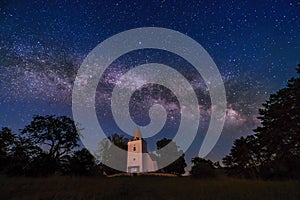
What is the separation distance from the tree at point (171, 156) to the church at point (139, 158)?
2.66 m

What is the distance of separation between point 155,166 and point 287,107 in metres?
40.7

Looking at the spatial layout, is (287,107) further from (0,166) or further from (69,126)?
(0,166)

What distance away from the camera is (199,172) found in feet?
94.1

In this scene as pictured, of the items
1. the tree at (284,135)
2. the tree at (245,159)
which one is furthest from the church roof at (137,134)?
the tree at (284,135)

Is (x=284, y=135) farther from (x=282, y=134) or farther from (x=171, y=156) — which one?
(x=171, y=156)

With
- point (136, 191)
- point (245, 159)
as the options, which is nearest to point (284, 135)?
point (245, 159)

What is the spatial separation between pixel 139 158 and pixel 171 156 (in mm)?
9154

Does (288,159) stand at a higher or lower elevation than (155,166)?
lower

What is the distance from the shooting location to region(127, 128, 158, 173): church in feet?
197

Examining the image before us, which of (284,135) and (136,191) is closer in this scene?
(136,191)

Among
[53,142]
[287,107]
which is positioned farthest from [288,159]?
[53,142]

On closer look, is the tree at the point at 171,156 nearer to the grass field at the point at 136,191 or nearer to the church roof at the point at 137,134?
Result: the church roof at the point at 137,134

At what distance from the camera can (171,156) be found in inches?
2397

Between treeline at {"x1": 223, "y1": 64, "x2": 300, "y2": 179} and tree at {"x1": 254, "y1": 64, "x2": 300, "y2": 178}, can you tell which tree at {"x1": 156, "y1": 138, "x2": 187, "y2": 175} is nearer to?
treeline at {"x1": 223, "y1": 64, "x2": 300, "y2": 179}
